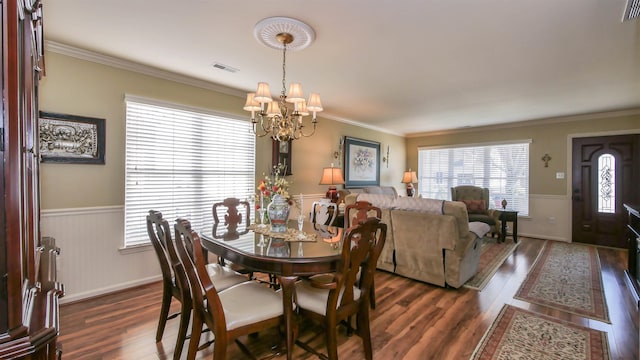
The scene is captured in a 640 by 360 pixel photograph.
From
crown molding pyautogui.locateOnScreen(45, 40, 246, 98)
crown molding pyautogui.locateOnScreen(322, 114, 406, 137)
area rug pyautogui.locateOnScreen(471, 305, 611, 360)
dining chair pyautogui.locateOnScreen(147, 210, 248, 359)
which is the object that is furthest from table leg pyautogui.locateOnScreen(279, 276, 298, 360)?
crown molding pyautogui.locateOnScreen(322, 114, 406, 137)

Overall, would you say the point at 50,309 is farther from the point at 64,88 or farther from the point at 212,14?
the point at 64,88

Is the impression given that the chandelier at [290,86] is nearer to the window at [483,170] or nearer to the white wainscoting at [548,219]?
the window at [483,170]

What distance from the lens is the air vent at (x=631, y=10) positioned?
184cm

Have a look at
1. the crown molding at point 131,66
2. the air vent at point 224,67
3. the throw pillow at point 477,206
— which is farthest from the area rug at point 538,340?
the crown molding at point 131,66

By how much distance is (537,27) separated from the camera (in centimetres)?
224

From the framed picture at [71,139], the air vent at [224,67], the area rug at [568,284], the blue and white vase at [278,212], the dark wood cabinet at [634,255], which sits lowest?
the area rug at [568,284]

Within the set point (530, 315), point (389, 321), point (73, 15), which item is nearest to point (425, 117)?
point (530, 315)

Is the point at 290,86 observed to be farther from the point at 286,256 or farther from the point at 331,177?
the point at 331,177

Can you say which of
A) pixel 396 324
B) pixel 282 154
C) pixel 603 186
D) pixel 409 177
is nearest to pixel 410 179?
pixel 409 177

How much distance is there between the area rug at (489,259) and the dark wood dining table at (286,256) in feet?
7.03

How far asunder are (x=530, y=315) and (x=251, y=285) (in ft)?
8.25

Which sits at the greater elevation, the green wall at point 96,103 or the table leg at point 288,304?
the green wall at point 96,103

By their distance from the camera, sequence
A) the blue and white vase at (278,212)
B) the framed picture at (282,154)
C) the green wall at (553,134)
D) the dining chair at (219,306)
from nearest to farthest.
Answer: the dining chair at (219,306) < the blue and white vase at (278,212) < the framed picture at (282,154) < the green wall at (553,134)

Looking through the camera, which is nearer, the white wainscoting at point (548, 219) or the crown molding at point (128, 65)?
the crown molding at point (128, 65)
